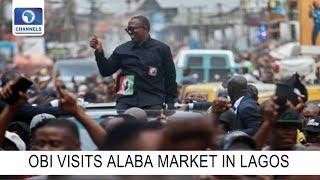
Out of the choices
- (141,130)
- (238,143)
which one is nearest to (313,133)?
(238,143)

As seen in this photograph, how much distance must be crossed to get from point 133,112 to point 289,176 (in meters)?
2.13

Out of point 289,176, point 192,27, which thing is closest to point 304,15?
point 289,176

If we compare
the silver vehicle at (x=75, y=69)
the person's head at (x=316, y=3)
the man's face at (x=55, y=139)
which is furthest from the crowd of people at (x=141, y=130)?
the silver vehicle at (x=75, y=69)

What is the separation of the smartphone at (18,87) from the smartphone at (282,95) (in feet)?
4.29

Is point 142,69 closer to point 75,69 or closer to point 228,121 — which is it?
point 228,121

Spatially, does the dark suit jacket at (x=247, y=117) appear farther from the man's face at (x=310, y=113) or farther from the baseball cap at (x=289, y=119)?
the baseball cap at (x=289, y=119)

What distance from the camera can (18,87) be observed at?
570 centimetres

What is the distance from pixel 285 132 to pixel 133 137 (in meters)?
2.17

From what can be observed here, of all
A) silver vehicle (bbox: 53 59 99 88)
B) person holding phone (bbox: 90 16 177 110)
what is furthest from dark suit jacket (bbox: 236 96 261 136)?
silver vehicle (bbox: 53 59 99 88)

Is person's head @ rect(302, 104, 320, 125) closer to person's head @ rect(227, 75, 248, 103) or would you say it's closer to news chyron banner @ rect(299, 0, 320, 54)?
person's head @ rect(227, 75, 248, 103)

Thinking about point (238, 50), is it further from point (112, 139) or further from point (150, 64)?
point (112, 139)

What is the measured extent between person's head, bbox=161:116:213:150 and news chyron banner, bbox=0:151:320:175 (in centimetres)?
38

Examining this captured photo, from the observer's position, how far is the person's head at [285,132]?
6648 millimetres

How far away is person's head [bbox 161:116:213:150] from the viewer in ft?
16.1
